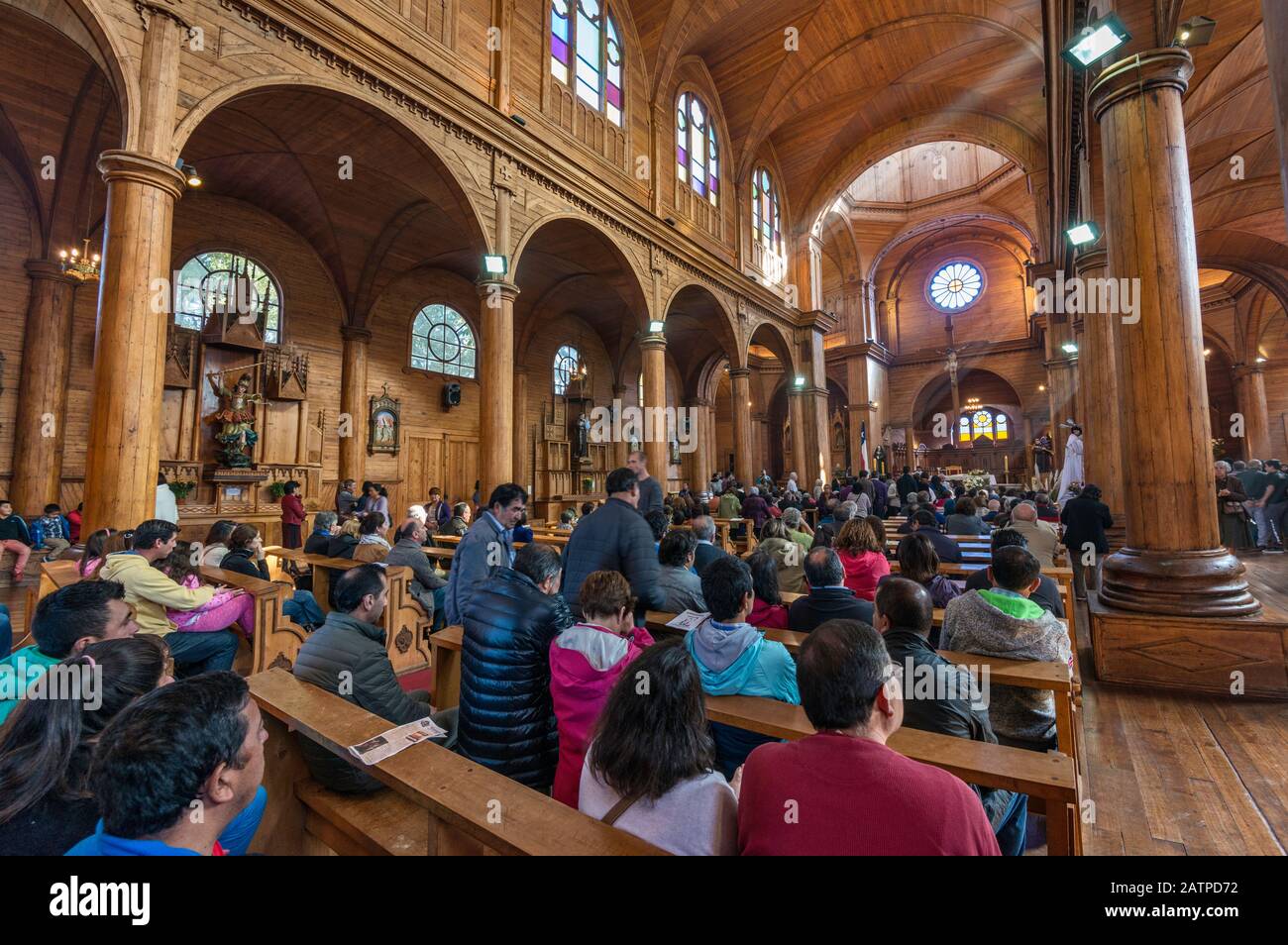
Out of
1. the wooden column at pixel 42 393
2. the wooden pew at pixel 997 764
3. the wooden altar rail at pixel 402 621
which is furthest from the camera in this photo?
the wooden column at pixel 42 393

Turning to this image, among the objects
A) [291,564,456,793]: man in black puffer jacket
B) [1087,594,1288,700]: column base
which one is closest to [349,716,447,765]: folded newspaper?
[291,564,456,793]: man in black puffer jacket

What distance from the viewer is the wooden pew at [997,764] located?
52.9 inches

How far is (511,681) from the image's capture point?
6.62 feet

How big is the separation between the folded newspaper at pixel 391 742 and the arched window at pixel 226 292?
33.8 feet

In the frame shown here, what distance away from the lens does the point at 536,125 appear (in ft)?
27.5

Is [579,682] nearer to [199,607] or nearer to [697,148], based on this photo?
[199,607]

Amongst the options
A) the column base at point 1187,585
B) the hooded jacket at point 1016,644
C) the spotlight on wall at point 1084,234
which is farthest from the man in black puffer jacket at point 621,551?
the spotlight on wall at point 1084,234

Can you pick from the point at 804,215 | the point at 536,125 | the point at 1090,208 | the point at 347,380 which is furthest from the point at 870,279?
the point at 347,380

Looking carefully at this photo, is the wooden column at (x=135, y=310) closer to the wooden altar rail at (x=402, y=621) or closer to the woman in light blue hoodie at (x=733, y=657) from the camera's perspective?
the wooden altar rail at (x=402, y=621)

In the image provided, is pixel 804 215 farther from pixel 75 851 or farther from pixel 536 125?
pixel 75 851

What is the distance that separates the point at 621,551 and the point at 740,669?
46.8 inches

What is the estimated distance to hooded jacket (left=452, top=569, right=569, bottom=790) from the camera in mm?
2006

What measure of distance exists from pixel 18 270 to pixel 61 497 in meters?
3.12
